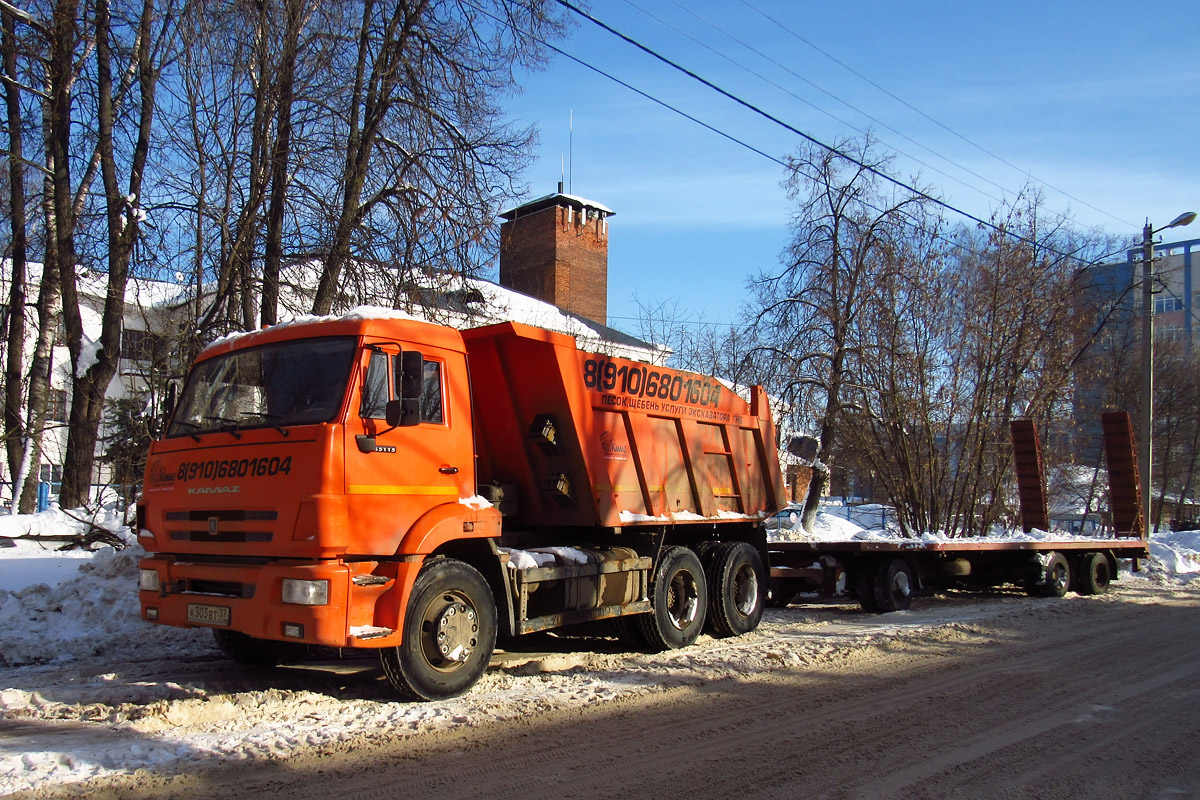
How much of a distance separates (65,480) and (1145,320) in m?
25.0

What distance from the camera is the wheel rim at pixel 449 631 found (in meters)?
6.42

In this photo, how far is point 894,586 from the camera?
39.9ft

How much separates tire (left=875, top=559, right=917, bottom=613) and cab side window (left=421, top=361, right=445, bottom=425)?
753cm

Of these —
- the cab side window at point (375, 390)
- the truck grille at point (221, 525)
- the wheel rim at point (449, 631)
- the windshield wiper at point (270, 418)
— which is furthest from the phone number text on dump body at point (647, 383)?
the truck grille at point (221, 525)

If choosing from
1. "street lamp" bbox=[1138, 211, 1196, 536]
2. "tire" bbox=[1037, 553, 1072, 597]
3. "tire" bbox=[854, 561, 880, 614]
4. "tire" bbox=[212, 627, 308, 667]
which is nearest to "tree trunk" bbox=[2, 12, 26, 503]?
"tire" bbox=[212, 627, 308, 667]

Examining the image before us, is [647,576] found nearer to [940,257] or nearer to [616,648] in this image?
[616,648]

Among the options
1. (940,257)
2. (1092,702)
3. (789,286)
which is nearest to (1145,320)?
(940,257)

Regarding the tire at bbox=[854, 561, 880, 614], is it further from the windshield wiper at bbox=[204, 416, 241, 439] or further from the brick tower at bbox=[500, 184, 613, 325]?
the brick tower at bbox=[500, 184, 613, 325]

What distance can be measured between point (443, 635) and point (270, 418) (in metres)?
2.05

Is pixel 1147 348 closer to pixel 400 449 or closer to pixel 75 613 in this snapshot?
pixel 400 449

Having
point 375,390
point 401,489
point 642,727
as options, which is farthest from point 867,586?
point 375,390

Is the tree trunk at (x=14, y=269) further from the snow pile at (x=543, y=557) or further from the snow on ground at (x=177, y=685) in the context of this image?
the snow pile at (x=543, y=557)

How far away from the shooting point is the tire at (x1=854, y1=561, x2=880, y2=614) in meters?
12.0

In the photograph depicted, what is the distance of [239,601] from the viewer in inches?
239
